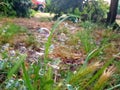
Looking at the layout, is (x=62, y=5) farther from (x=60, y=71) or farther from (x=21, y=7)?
(x=60, y=71)

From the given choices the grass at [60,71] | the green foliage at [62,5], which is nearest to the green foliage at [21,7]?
the green foliage at [62,5]

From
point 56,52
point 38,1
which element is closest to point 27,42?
point 56,52

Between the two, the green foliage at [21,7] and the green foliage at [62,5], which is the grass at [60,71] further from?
the green foliage at [62,5]

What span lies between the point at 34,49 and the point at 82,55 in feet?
1.81

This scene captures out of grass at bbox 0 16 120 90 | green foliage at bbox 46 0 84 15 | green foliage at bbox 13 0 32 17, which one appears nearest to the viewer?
grass at bbox 0 16 120 90

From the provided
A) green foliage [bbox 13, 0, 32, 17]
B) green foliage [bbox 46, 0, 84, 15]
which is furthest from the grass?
green foliage [bbox 46, 0, 84, 15]

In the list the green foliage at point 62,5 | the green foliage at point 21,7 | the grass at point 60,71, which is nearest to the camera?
the grass at point 60,71

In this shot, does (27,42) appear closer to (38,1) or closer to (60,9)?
(60,9)

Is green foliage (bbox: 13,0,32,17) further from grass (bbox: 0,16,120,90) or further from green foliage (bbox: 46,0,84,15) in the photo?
grass (bbox: 0,16,120,90)

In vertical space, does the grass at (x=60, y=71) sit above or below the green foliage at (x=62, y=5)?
above

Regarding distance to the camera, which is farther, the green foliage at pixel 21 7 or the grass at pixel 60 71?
the green foliage at pixel 21 7

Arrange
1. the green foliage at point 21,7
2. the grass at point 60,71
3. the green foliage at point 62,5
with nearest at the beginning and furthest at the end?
the grass at point 60,71, the green foliage at point 21,7, the green foliage at point 62,5

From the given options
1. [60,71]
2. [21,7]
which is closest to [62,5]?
[21,7]

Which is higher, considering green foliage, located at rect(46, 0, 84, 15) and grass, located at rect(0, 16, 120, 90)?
grass, located at rect(0, 16, 120, 90)
